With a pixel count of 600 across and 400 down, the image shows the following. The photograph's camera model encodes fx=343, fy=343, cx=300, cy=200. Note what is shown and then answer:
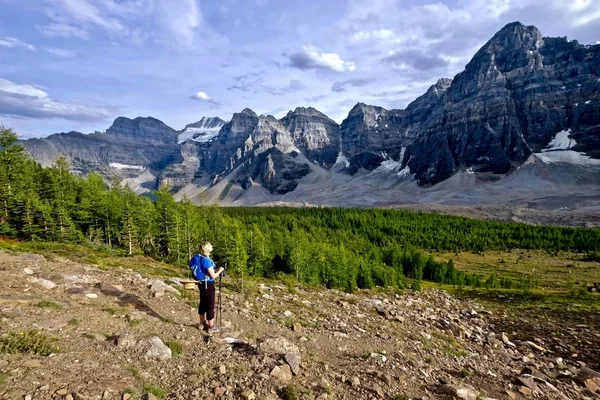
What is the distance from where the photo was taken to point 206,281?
1382 cm

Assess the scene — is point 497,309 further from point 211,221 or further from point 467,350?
point 211,221

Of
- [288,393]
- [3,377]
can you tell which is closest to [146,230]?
[3,377]

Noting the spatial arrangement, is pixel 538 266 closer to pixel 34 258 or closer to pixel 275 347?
pixel 275 347

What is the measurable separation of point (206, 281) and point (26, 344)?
5755 mm

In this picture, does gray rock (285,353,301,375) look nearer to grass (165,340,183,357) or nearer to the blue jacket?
grass (165,340,183,357)

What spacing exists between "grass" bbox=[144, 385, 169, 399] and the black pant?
4.70m

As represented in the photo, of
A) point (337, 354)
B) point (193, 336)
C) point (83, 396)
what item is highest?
point (83, 396)

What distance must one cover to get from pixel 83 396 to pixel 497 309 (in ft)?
149

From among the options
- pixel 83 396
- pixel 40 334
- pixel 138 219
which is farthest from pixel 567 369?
A: pixel 138 219

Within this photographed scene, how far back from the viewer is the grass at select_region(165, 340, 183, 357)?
1155 centimetres

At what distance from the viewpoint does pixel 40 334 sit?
432 inches

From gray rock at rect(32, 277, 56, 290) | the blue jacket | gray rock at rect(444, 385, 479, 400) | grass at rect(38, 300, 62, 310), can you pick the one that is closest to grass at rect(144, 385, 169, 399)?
the blue jacket

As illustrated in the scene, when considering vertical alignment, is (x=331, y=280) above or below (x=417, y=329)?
below

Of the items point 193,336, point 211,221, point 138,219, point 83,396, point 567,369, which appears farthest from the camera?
point 211,221
